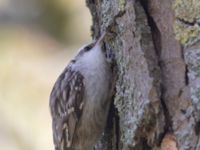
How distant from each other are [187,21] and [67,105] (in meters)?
0.87

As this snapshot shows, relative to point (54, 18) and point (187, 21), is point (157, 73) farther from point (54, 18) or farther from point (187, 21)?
point (54, 18)

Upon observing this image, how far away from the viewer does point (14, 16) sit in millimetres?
3650

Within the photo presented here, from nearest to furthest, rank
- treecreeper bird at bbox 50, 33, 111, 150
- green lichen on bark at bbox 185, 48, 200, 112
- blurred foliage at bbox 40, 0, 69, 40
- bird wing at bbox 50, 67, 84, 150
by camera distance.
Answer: green lichen on bark at bbox 185, 48, 200, 112 < treecreeper bird at bbox 50, 33, 111, 150 < bird wing at bbox 50, 67, 84, 150 < blurred foliage at bbox 40, 0, 69, 40

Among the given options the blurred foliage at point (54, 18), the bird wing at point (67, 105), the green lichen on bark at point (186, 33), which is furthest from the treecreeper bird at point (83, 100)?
the blurred foliage at point (54, 18)

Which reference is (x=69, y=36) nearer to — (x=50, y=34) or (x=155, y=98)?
(x=50, y=34)

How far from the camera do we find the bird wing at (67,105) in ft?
8.05

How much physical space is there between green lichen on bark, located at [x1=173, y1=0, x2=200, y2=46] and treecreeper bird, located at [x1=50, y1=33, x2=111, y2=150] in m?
0.52

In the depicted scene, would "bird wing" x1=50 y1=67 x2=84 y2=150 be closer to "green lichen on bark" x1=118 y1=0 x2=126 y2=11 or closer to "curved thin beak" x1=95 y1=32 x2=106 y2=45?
"curved thin beak" x1=95 y1=32 x2=106 y2=45

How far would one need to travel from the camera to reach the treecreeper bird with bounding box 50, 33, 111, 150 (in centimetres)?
230

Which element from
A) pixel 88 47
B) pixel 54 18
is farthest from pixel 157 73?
pixel 54 18

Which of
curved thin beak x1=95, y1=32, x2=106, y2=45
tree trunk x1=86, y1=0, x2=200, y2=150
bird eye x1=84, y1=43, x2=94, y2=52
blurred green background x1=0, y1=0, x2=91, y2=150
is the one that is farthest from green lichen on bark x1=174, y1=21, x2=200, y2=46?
blurred green background x1=0, y1=0, x2=91, y2=150

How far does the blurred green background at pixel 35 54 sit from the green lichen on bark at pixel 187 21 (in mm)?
1727

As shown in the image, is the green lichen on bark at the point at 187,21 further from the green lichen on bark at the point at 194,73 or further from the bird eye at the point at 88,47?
the bird eye at the point at 88,47

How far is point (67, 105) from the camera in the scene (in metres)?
2.50
